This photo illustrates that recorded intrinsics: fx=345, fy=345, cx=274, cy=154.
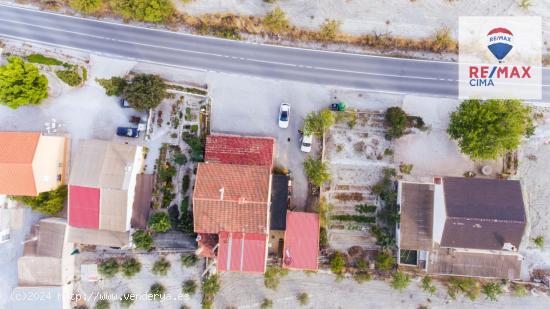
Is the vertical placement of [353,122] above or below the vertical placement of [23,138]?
above

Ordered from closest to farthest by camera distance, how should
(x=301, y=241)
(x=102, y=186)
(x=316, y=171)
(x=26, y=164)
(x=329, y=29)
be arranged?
(x=26, y=164)
(x=102, y=186)
(x=301, y=241)
(x=316, y=171)
(x=329, y=29)

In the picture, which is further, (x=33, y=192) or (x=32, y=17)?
(x=32, y=17)

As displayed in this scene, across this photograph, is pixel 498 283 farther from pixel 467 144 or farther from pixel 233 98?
pixel 233 98

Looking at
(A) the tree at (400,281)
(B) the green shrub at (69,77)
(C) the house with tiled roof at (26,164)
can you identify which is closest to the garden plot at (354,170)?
(A) the tree at (400,281)

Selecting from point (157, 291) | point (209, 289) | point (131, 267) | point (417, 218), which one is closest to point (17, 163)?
point (131, 267)

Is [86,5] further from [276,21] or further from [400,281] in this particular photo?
[400,281]

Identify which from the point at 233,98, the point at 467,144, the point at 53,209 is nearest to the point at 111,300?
the point at 53,209

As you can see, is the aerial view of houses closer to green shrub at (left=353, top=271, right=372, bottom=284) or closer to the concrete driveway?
the concrete driveway
